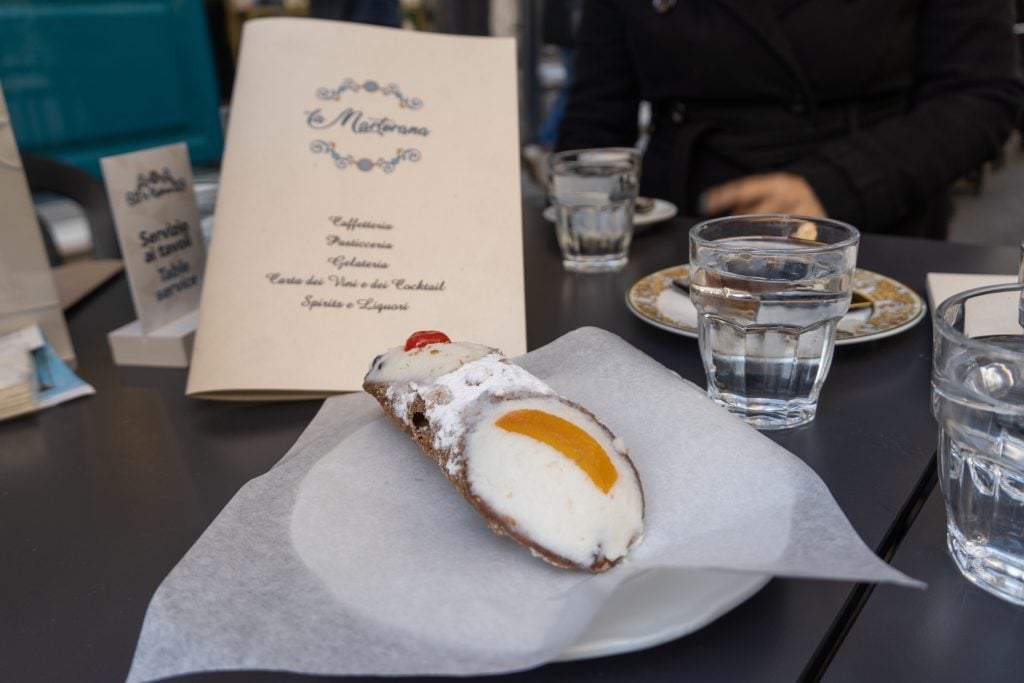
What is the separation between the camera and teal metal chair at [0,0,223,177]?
2836 millimetres

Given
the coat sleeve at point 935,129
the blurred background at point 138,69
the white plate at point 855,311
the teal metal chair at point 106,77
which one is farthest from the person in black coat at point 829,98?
the teal metal chair at point 106,77

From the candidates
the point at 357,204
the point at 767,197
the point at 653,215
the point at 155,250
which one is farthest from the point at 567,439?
the point at 767,197

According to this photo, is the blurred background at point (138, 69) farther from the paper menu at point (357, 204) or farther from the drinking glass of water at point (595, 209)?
the paper menu at point (357, 204)

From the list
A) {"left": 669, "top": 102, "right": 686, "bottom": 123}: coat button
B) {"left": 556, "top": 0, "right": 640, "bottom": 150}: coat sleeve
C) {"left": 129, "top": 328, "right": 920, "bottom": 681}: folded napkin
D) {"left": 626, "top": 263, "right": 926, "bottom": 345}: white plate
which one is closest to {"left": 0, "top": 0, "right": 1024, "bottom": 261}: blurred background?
{"left": 556, "top": 0, "right": 640, "bottom": 150}: coat sleeve

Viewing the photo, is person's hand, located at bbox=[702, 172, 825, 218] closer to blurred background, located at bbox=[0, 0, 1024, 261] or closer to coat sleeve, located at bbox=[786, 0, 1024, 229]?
coat sleeve, located at bbox=[786, 0, 1024, 229]

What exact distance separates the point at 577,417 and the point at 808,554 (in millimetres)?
158

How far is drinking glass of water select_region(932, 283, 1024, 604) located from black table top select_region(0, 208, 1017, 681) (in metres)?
0.04

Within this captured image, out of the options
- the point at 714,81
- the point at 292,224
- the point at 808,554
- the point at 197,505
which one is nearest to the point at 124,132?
the point at 714,81

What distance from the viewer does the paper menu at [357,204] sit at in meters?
0.68

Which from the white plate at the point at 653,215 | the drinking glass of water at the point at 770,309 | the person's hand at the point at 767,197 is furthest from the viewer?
the person's hand at the point at 767,197

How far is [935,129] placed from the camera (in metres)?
1.35

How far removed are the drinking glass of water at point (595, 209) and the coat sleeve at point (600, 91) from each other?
704mm

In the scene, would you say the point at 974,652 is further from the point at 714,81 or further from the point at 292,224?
the point at 714,81

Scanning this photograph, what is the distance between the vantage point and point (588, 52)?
1.68 metres
